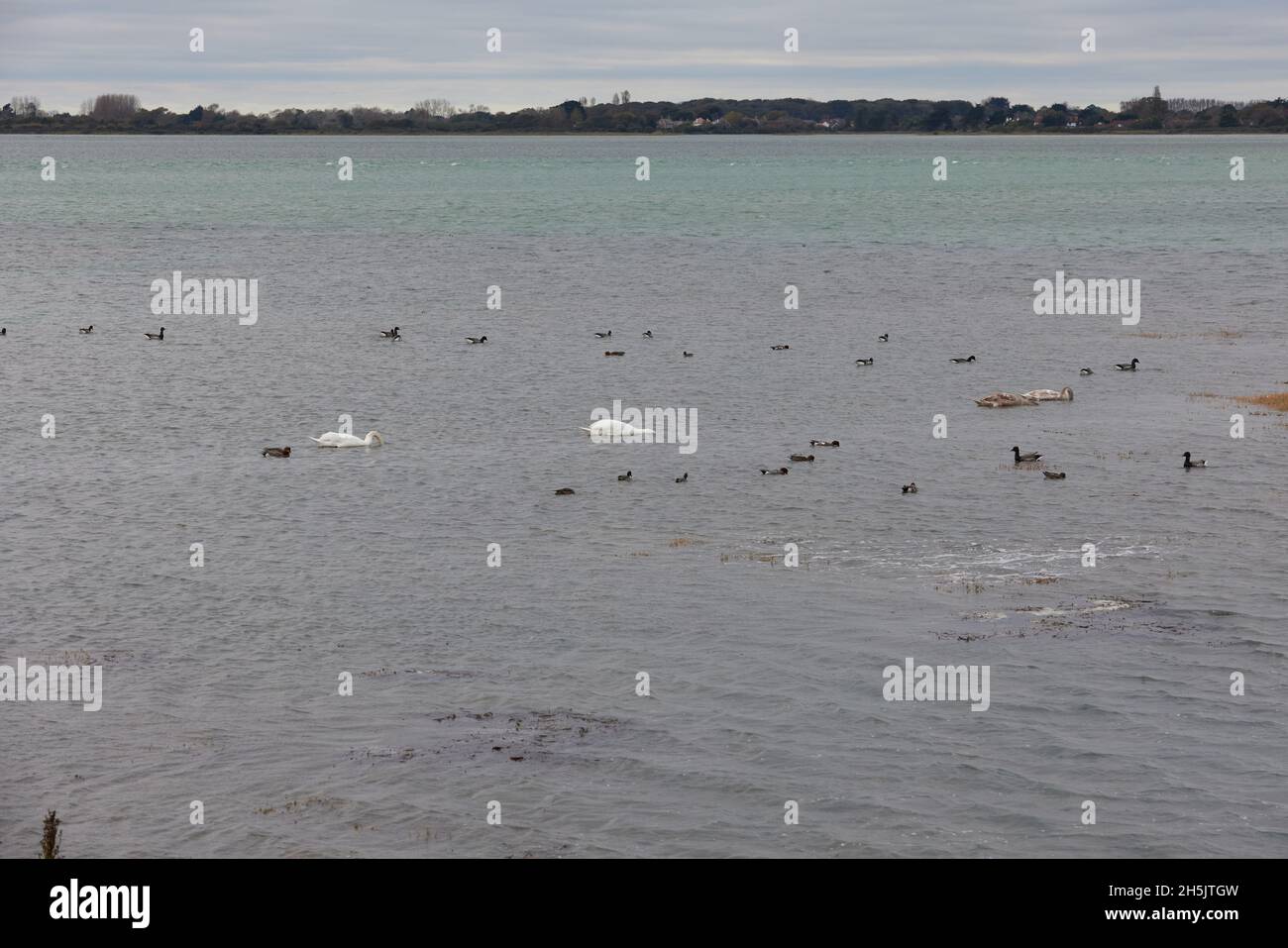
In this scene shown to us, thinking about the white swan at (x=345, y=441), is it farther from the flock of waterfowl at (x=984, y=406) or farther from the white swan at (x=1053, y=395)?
the white swan at (x=1053, y=395)

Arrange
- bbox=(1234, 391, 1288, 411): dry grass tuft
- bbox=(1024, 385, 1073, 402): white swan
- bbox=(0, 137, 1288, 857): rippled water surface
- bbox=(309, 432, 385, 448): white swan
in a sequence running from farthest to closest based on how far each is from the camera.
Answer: bbox=(1024, 385, 1073, 402): white swan → bbox=(1234, 391, 1288, 411): dry grass tuft → bbox=(309, 432, 385, 448): white swan → bbox=(0, 137, 1288, 857): rippled water surface

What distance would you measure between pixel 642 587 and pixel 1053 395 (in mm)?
21134

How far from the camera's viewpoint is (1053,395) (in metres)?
42.3

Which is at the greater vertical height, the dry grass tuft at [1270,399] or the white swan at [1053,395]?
the white swan at [1053,395]

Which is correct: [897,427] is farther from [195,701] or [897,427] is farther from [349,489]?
[195,701]

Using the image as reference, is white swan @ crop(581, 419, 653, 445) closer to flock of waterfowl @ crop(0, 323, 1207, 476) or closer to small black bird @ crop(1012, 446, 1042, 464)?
flock of waterfowl @ crop(0, 323, 1207, 476)

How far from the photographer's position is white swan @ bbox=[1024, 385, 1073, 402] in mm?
42125

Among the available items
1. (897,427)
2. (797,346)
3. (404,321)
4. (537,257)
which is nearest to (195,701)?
(897,427)

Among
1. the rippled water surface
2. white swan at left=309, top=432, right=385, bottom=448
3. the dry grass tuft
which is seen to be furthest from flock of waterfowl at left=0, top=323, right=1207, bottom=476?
the dry grass tuft

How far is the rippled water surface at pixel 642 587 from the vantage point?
1688 cm

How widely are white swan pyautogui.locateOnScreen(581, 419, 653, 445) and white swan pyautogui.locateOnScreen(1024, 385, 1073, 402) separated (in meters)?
11.4

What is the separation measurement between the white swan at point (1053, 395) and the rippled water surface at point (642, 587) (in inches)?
41.1

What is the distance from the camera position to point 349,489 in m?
31.5

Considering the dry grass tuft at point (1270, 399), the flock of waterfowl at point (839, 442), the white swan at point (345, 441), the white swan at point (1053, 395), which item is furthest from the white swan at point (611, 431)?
the dry grass tuft at point (1270, 399)
